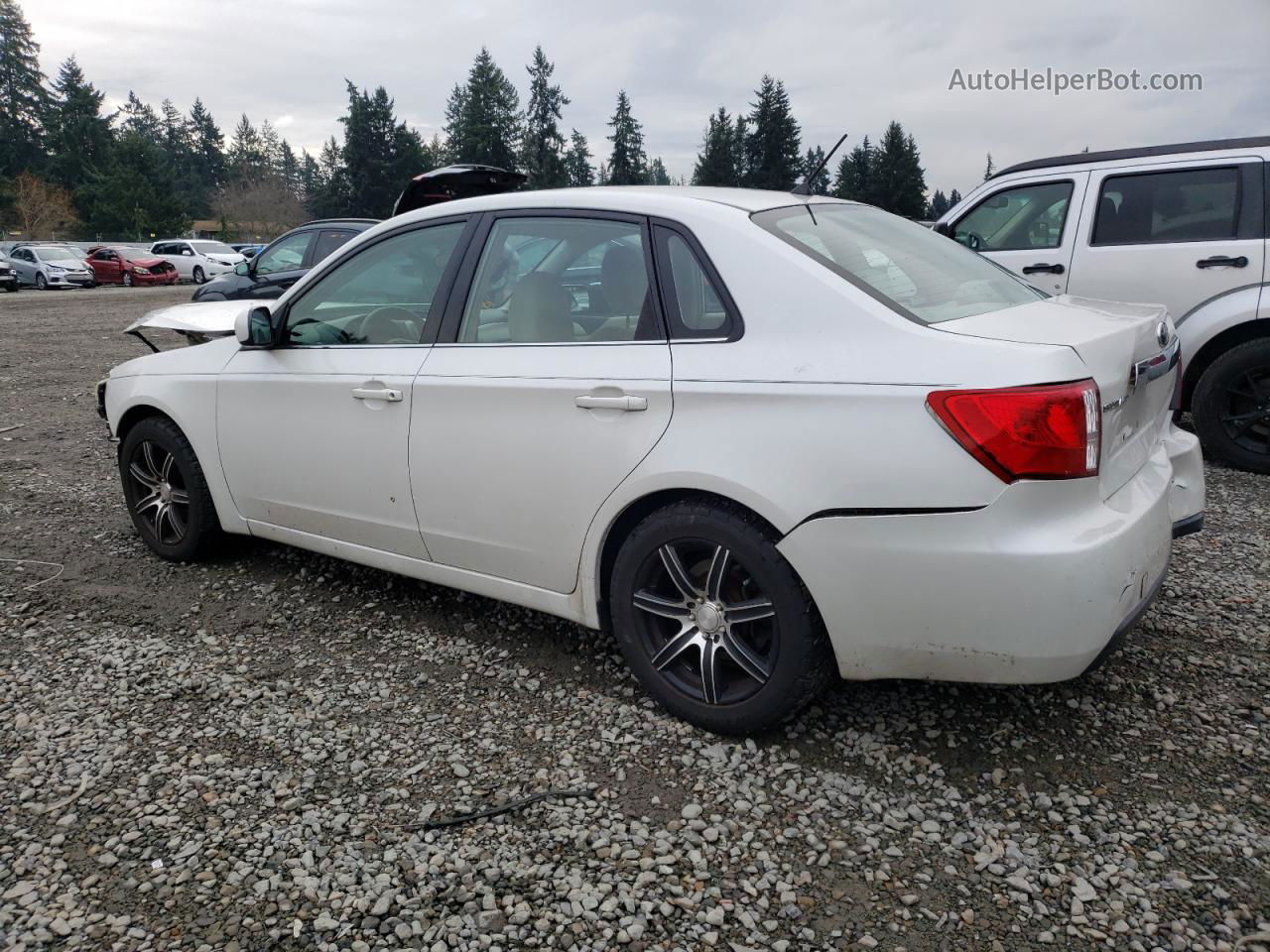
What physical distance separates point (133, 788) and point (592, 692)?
55.6 inches

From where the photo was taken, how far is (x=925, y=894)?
2211 millimetres

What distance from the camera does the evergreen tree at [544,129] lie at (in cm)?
8381

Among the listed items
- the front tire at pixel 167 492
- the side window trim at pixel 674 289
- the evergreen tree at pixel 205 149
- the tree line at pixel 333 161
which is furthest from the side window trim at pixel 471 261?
the evergreen tree at pixel 205 149

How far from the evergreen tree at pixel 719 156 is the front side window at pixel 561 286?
65332 mm

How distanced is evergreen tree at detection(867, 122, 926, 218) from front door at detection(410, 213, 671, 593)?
63068mm

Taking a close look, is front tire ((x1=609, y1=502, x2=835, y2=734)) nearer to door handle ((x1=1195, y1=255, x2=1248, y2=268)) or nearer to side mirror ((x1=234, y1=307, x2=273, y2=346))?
side mirror ((x1=234, y1=307, x2=273, y2=346))

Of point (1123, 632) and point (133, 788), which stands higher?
point (1123, 632)

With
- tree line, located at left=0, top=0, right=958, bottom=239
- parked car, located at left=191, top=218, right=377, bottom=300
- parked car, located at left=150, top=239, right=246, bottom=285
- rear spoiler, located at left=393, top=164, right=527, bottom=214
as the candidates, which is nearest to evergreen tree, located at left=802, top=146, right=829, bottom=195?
rear spoiler, located at left=393, top=164, right=527, bottom=214

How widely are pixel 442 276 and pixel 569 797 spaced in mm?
1916

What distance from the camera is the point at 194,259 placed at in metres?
33.7

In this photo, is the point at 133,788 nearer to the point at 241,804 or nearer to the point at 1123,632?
the point at 241,804

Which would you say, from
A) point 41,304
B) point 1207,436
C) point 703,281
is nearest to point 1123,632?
point 703,281

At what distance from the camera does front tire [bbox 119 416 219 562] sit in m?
4.25

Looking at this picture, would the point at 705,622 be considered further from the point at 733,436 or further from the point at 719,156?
the point at 719,156
